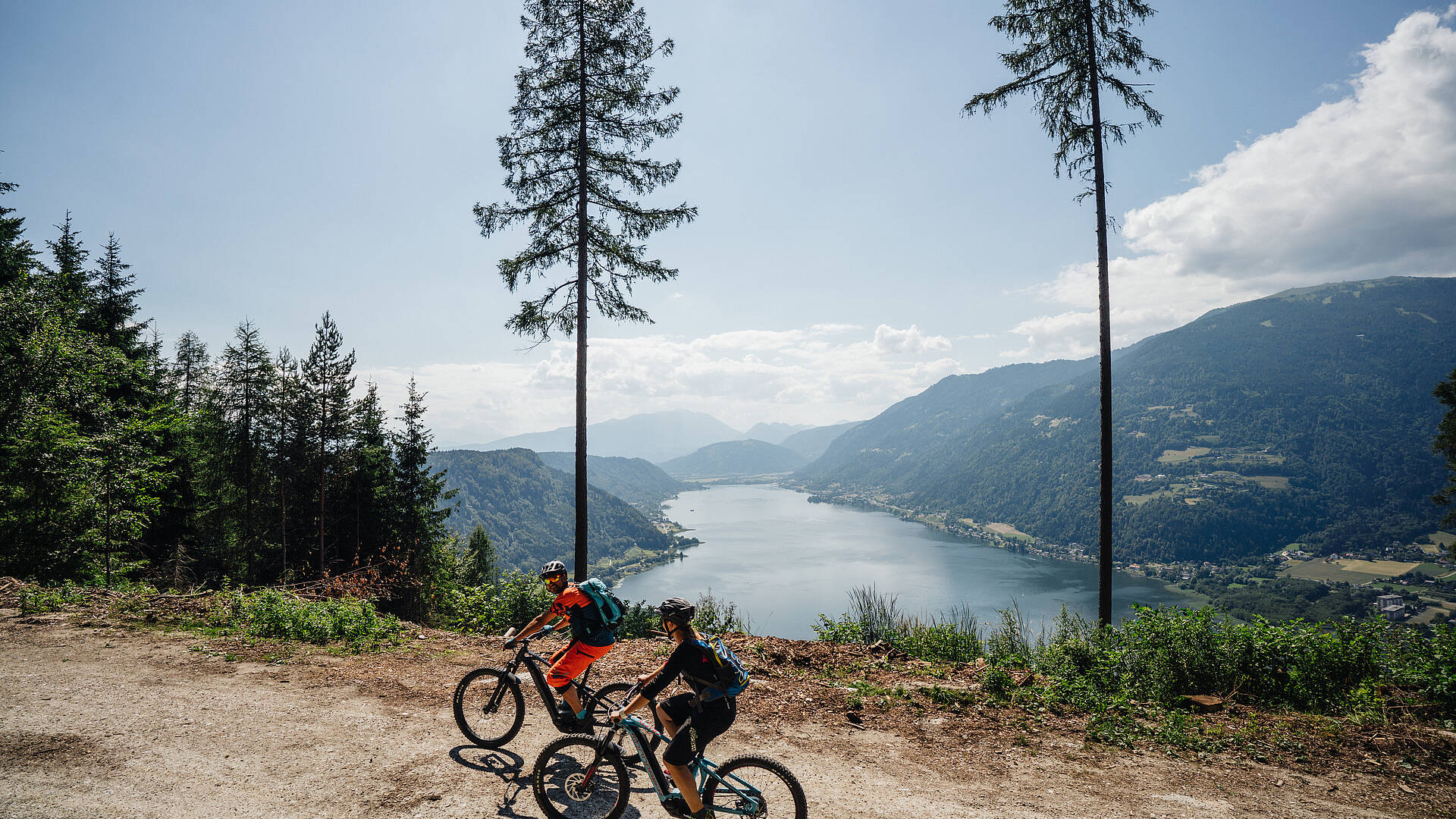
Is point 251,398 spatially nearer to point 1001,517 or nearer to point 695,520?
point 695,520

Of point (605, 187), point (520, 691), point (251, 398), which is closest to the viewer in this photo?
point (520, 691)

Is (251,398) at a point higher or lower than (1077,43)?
lower

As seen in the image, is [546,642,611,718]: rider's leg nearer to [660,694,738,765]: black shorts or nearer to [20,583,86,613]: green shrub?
[660,694,738,765]: black shorts

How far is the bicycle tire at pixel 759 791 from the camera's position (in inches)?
152

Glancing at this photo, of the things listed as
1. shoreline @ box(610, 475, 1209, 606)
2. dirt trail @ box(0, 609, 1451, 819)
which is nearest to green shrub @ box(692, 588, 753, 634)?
dirt trail @ box(0, 609, 1451, 819)

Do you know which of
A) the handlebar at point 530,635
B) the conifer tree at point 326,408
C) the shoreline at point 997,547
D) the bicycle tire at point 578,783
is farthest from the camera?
the shoreline at point 997,547

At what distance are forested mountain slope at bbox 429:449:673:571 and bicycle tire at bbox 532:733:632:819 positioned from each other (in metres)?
101

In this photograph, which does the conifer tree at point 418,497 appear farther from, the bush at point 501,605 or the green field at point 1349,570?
the green field at point 1349,570

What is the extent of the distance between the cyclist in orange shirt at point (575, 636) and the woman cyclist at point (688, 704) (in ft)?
3.80

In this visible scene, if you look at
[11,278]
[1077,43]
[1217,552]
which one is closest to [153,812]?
[1077,43]

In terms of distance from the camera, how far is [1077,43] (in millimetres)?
10055

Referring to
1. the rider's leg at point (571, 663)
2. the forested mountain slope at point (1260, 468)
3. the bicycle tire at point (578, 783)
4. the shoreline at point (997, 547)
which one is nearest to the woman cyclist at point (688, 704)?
the bicycle tire at point (578, 783)

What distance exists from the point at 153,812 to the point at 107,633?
23.6 ft

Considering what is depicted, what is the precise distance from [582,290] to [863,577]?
83.9 metres
